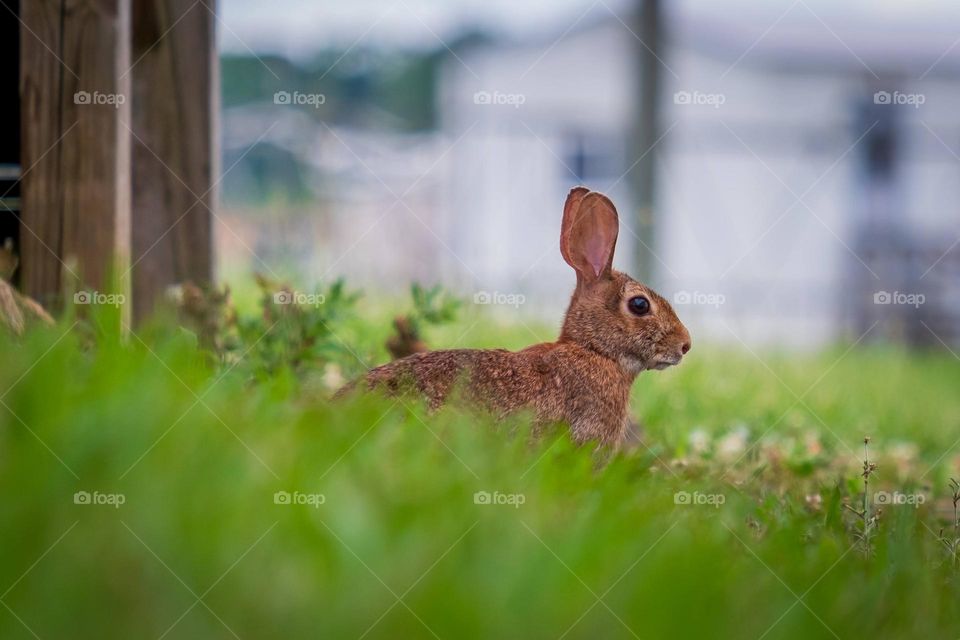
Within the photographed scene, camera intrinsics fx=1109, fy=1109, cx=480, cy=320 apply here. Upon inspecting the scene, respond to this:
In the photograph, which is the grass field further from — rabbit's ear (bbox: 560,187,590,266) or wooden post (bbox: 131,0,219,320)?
wooden post (bbox: 131,0,219,320)

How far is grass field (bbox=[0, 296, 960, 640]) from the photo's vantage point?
4.18ft

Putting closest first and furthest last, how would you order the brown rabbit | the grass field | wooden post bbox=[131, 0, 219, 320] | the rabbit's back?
the grass field → the rabbit's back → the brown rabbit → wooden post bbox=[131, 0, 219, 320]

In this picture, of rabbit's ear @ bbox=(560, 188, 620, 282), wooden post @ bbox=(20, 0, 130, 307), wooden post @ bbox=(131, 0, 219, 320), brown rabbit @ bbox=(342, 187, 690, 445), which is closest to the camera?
brown rabbit @ bbox=(342, 187, 690, 445)

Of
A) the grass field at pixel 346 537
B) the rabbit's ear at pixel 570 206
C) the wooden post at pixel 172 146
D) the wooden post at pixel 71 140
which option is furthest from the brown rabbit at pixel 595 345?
the wooden post at pixel 172 146

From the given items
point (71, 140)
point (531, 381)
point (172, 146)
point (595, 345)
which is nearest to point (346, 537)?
point (531, 381)

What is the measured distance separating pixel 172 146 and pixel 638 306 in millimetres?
2290

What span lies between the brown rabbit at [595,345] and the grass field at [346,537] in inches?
24.1

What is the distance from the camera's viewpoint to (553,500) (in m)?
1.77

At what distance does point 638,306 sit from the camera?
3229mm

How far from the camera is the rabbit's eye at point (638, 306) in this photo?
10.6 ft

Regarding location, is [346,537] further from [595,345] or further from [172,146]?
[172,146]

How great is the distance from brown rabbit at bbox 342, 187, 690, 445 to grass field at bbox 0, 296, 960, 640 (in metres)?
0.61

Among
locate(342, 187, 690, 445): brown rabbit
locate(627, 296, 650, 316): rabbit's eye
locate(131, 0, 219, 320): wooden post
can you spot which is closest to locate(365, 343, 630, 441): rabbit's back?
locate(342, 187, 690, 445): brown rabbit

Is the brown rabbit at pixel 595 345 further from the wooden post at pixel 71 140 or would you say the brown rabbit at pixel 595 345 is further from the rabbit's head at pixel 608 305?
the wooden post at pixel 71 140
